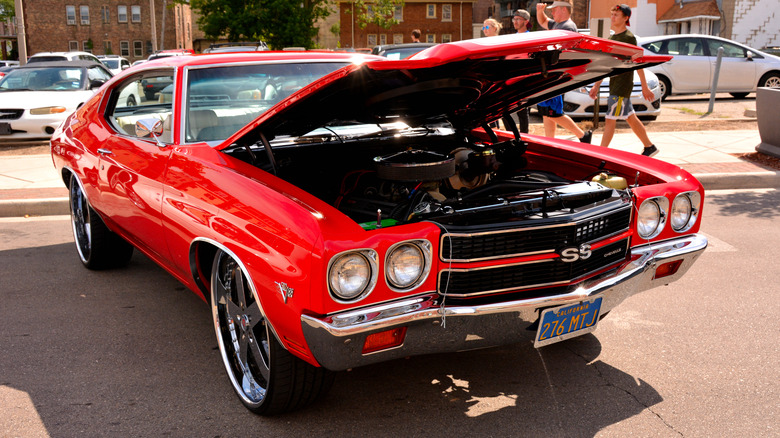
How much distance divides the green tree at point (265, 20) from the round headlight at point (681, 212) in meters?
36.6

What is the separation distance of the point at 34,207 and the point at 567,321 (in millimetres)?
6274

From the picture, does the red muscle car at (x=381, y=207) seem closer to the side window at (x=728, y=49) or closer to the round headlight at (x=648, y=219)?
the round headlight at (x=648, y=219)

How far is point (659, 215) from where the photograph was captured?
3541 millimetres

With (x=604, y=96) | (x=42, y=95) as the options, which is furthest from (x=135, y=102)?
(x=604, y=96)

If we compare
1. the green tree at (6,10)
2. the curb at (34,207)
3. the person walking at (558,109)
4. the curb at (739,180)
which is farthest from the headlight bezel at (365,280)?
the green tree at (6,10)

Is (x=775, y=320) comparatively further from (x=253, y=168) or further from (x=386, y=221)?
(x=253, y=168)

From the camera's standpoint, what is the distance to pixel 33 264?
567 centimetres

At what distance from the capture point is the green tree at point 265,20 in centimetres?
3878

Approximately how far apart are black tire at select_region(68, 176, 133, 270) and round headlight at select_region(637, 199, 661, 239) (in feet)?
12.1

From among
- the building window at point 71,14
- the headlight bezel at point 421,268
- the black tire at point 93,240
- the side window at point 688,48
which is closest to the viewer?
the headlight bezel at point 421,268

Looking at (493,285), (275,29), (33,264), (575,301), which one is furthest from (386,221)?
(275,29)

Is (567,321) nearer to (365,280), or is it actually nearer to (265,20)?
(365,280)

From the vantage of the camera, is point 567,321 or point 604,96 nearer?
point 567,321

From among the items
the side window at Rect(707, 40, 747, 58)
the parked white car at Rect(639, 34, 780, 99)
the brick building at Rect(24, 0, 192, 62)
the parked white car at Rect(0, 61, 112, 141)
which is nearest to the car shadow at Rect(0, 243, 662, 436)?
the parked white car at Rect(0, 61, 112, 141)
